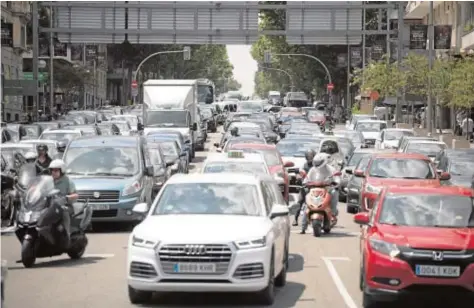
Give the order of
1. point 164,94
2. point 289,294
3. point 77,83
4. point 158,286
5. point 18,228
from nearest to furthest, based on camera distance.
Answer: point 158,286
point 289,294
point 18,228
point 164,94
point 77,83

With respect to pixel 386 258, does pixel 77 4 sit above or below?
above

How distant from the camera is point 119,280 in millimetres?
15430

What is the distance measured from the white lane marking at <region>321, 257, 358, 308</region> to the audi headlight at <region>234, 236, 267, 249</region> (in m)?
1.42

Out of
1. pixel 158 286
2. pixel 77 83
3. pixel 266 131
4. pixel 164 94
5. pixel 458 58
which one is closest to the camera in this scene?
pixel 158 286

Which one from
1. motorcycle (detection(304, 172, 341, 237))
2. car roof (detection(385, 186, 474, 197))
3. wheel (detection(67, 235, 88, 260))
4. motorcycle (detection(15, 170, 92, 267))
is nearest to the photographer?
car roof (detection(385, 186, 474, 197))

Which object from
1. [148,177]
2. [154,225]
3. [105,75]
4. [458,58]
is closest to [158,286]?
[154,225]

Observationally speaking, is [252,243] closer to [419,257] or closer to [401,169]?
[419,257]

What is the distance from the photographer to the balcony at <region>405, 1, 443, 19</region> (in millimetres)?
72225

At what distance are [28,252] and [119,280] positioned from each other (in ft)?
5.54

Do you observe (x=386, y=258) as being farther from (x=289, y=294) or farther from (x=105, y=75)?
(x=105, y=75)

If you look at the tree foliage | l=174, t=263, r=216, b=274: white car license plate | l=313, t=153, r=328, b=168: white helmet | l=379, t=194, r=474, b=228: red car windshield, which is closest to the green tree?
the tree foliage

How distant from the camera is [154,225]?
42.8ft

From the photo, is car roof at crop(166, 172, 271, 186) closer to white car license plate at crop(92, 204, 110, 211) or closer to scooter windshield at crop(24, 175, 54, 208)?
scooter windshield at crop(24, 175, 54, 208)

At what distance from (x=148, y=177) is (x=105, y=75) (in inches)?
4519
